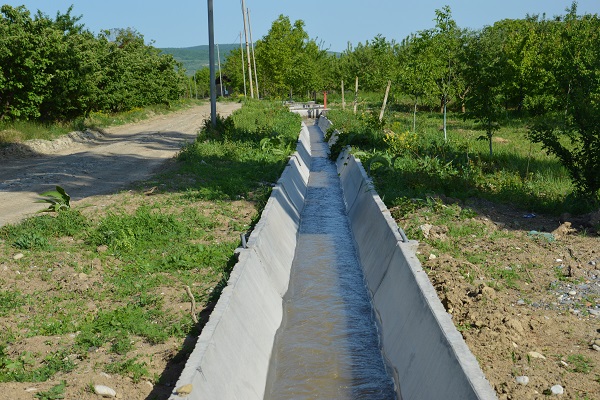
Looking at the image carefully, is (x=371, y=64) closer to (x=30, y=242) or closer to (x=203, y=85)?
(x=30, y=242)

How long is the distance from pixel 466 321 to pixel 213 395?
10.9 ft

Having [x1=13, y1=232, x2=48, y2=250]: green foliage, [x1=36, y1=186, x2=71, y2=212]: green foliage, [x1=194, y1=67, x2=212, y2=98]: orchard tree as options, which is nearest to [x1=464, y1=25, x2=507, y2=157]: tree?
[x1=36, y1=186, x2=71, y2=212]: green foliage

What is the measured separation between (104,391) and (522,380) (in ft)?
12.7

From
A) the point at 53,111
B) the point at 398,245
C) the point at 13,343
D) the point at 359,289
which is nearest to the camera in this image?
the point at 13,343

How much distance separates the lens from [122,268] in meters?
9.96

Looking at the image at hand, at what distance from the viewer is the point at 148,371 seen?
674cm

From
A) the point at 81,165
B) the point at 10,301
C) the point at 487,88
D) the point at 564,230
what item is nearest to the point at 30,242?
the point at 10,301

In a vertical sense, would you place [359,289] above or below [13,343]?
below

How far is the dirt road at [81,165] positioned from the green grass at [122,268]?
166 cm

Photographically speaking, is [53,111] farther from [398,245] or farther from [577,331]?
[577,331]

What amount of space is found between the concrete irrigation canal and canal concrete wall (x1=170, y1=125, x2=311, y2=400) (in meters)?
0.02

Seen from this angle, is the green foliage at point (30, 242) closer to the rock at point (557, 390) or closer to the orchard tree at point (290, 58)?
the rock at point (557, 390)

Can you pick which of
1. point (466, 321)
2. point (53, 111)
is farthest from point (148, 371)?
point (53, 111)

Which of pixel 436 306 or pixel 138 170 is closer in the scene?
pixel 436 306
